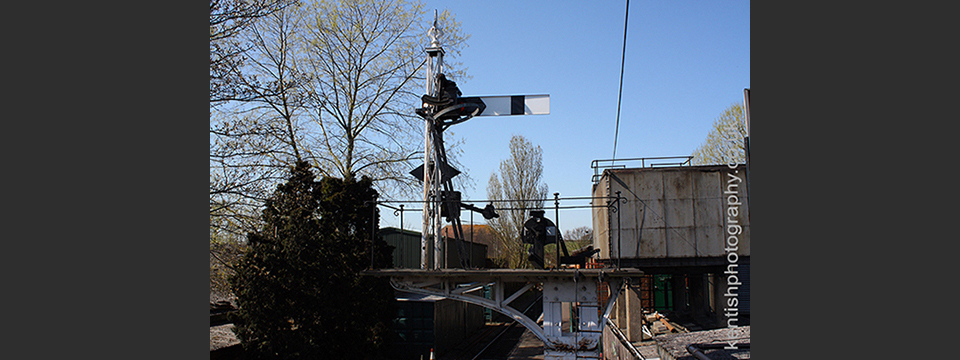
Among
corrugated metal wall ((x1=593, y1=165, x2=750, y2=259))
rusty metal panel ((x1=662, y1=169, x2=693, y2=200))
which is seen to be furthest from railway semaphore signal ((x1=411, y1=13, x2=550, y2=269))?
rusty metal panel ((x1=662, y1=169, x2=693, y2=200))

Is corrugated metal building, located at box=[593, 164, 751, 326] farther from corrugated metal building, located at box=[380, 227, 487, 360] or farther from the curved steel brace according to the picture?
the curved steel brace

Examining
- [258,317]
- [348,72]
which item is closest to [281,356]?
[258,317]

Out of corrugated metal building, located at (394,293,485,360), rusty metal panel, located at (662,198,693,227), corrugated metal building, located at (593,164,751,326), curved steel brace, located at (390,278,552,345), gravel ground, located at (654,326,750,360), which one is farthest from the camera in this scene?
rusty metal panel, located at (662,198,693,227)

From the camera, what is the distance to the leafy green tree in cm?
1095

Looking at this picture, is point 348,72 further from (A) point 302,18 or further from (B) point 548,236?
(B) point 548,236

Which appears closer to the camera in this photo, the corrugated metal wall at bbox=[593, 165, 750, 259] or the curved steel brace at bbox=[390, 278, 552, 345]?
the curved steel brace at bbox=[390, 278, 552, 345]

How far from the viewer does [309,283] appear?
11.2m

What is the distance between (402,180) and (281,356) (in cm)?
862

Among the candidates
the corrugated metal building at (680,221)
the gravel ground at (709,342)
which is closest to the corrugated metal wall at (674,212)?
the corrugated metal building at (680,221)

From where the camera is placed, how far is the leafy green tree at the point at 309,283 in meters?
10.9

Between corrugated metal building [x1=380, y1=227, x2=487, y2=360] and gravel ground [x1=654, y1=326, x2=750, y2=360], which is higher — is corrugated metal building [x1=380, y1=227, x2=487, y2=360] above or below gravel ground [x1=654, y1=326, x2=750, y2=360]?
below

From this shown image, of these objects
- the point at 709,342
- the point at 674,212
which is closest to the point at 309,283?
the point at 709,342

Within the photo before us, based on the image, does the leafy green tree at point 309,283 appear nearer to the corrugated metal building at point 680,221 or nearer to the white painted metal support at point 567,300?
the white painted metal support at point 567,300

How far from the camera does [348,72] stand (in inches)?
733
